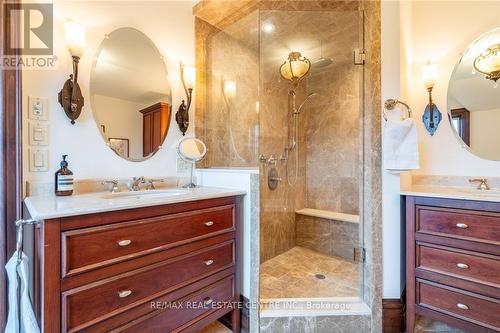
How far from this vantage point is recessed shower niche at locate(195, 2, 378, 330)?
6.48 ft

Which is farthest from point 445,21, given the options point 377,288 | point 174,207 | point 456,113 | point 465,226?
point 174,207

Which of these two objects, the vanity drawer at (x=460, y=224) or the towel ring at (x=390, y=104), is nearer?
the vanity drawer at (x=460, y=224)

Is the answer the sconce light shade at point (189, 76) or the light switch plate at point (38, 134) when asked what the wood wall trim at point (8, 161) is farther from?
the sconce light shade at point (189, 76)

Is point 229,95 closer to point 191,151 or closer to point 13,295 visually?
point 191,151

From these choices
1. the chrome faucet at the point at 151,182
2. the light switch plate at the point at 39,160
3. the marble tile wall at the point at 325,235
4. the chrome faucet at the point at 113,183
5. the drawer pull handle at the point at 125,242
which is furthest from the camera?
the marble tile wall at the point at 325,235

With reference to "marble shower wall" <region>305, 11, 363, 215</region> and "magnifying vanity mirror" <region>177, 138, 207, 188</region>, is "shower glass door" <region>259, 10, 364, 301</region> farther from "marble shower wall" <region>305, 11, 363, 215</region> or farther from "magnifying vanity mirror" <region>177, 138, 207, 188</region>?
"magnifying vanity mirror" <region>177, 138, 207, 188</region>

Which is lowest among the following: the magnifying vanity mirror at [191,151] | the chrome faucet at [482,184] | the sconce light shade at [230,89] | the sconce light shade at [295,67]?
the chrome faucet at [482,184]

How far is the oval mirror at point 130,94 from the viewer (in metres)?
1.59

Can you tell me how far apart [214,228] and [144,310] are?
54cm

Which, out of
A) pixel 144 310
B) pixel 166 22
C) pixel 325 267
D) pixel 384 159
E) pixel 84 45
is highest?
pixel 166 22

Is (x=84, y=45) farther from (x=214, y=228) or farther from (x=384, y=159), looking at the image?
(x=384, y=159)

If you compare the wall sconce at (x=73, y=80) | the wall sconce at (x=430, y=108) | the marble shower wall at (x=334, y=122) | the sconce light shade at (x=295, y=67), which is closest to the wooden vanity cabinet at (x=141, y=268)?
the wall sconce at (x=73, y=80)

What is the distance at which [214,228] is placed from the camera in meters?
1.49

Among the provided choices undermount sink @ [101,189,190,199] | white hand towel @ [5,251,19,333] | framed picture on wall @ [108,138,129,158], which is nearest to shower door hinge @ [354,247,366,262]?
undermount sink @ [101,189,190,199]
